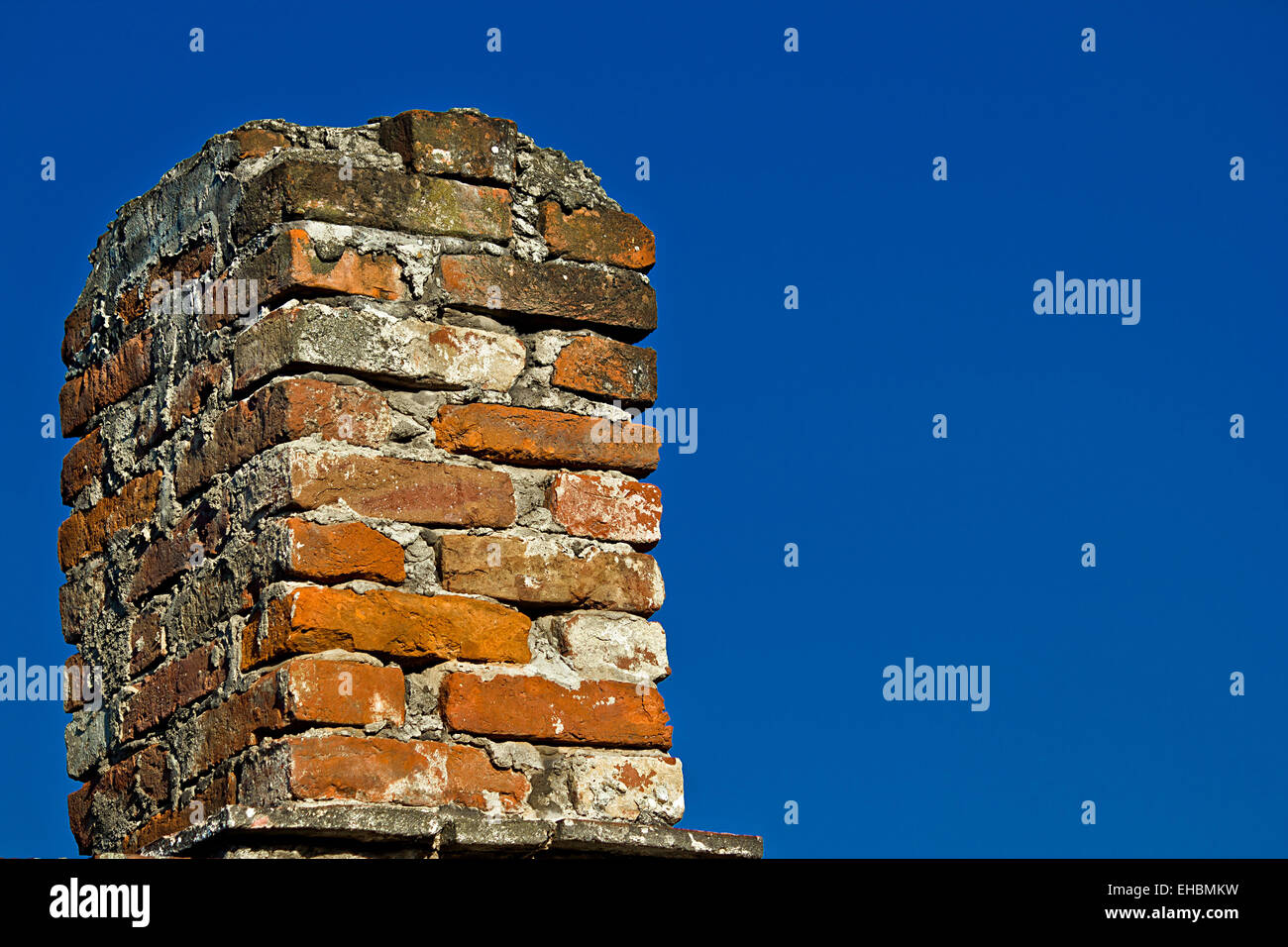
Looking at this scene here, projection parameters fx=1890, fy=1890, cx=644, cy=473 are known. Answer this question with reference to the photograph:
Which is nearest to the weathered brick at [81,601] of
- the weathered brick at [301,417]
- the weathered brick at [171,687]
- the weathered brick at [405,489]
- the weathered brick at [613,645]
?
the weathered brick at [171,687]

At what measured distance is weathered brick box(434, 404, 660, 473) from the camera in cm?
341

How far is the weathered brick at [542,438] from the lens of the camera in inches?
134

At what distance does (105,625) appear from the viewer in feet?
12.7

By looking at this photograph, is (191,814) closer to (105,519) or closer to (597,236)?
(105,519)

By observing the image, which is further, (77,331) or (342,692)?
(77,331)

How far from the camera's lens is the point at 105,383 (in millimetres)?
3984

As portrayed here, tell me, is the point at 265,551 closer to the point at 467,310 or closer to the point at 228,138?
the point at 467,310

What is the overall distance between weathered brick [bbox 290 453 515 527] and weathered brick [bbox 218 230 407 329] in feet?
1.05

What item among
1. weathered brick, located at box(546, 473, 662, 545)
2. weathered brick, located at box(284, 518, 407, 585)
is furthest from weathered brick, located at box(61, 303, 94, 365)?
weathered brick, located at box(546, 473, 662, 545)

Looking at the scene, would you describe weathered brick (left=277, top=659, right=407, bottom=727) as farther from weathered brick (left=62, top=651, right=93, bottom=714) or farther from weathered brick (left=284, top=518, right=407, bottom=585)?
weathered brick (left=62, top=651, right=93, bottom=714)

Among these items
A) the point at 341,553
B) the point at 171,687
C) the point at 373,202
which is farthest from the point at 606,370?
the point at 171,687

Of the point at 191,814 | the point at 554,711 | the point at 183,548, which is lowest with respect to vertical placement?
the point at 191,814

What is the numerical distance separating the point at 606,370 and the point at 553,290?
182 millimetres
